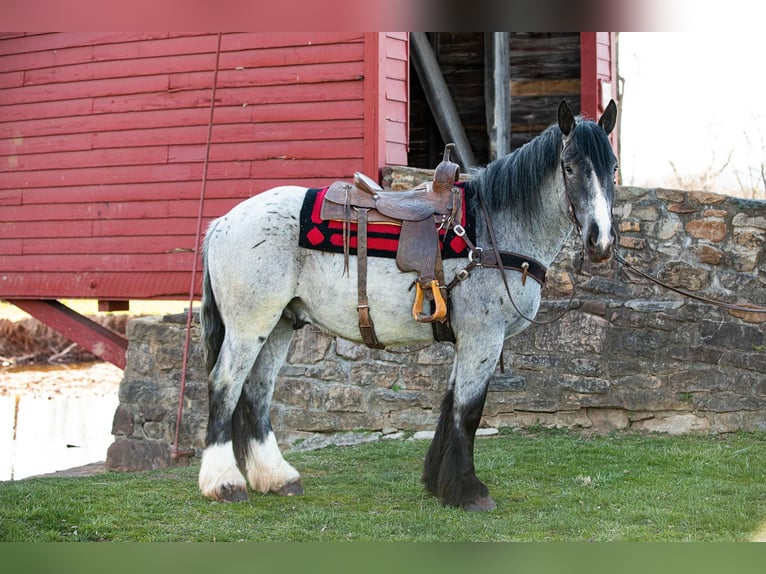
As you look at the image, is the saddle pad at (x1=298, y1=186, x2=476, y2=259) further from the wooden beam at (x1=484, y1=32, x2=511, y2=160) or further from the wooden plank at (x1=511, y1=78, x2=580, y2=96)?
the wooden plank at (x1=511, y1=78, x2=580, y2=96)

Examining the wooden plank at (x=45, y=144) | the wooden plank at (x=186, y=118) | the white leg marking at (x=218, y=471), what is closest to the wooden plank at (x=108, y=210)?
the wooden plank at (x=45, y=144)

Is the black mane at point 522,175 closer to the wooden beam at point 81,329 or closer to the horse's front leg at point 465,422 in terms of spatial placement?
the horse's front leg at point 465,422

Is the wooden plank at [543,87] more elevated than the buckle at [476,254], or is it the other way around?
the wooden plank at [543,87]

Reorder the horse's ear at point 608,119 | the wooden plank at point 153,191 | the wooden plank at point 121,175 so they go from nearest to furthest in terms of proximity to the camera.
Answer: the horse's ear at point 608,119 < the wooden plank at point 153,191 < the wooden plank at point 121,175

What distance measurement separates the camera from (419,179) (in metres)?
7.05

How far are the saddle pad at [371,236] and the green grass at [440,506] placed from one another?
1316mm

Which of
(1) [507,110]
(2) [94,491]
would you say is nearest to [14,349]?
(1) [507,110]

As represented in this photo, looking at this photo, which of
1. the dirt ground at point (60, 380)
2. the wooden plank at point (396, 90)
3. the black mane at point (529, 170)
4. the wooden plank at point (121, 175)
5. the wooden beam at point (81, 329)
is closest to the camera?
the black mane at point (529, 170)

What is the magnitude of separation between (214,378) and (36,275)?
5387 millimetres

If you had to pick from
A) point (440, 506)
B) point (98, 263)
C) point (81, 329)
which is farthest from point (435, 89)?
point (440, 506)

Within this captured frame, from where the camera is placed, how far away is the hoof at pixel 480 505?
13.9ft

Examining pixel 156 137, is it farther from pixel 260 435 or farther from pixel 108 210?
pixel 260 435

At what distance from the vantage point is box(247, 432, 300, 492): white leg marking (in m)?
4.57

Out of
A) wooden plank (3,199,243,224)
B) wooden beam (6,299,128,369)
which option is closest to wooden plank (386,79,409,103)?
wooden plank (3,199,243,224)
